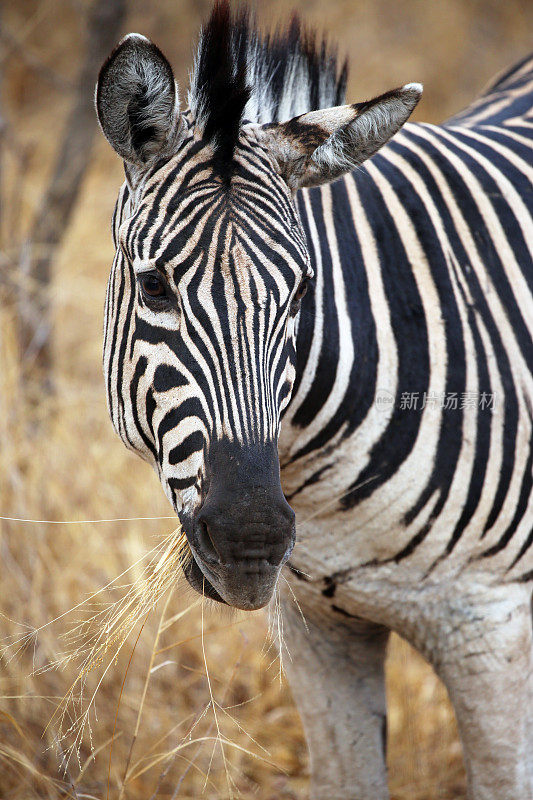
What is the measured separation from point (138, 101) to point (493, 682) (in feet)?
6.21

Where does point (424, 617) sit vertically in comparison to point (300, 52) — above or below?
below

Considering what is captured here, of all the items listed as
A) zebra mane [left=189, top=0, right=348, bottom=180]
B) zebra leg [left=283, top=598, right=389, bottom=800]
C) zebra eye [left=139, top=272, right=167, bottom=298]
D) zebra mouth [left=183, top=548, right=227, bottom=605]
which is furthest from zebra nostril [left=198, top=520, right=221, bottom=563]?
zebra leg [left=283, top=598, right=389, bottom=800]

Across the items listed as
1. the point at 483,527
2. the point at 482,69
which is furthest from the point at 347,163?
the point at 482,69

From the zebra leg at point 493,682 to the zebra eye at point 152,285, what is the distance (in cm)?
127

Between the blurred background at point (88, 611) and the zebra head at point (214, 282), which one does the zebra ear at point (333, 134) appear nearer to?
the zebra head at point (214, 282)

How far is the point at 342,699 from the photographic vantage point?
2631 mm

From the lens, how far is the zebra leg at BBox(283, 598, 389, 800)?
2.61 metres

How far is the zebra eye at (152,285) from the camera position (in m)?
1.72

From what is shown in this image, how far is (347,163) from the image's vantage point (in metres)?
1.97

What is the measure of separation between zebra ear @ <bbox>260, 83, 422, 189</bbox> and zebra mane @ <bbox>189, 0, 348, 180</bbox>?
13 centimetres

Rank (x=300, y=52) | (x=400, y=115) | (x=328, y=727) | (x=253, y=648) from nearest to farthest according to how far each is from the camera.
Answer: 1. (x=400, y=115)
2. (x=300, y=52)
3. (x=328, y=727)
4. (x=253, y=648)

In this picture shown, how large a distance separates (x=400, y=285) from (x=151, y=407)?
2.96 feet

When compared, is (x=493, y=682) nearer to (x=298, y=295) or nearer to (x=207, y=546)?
(x=207, y=546)

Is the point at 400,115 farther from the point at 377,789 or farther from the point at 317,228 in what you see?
the point at 377,789
